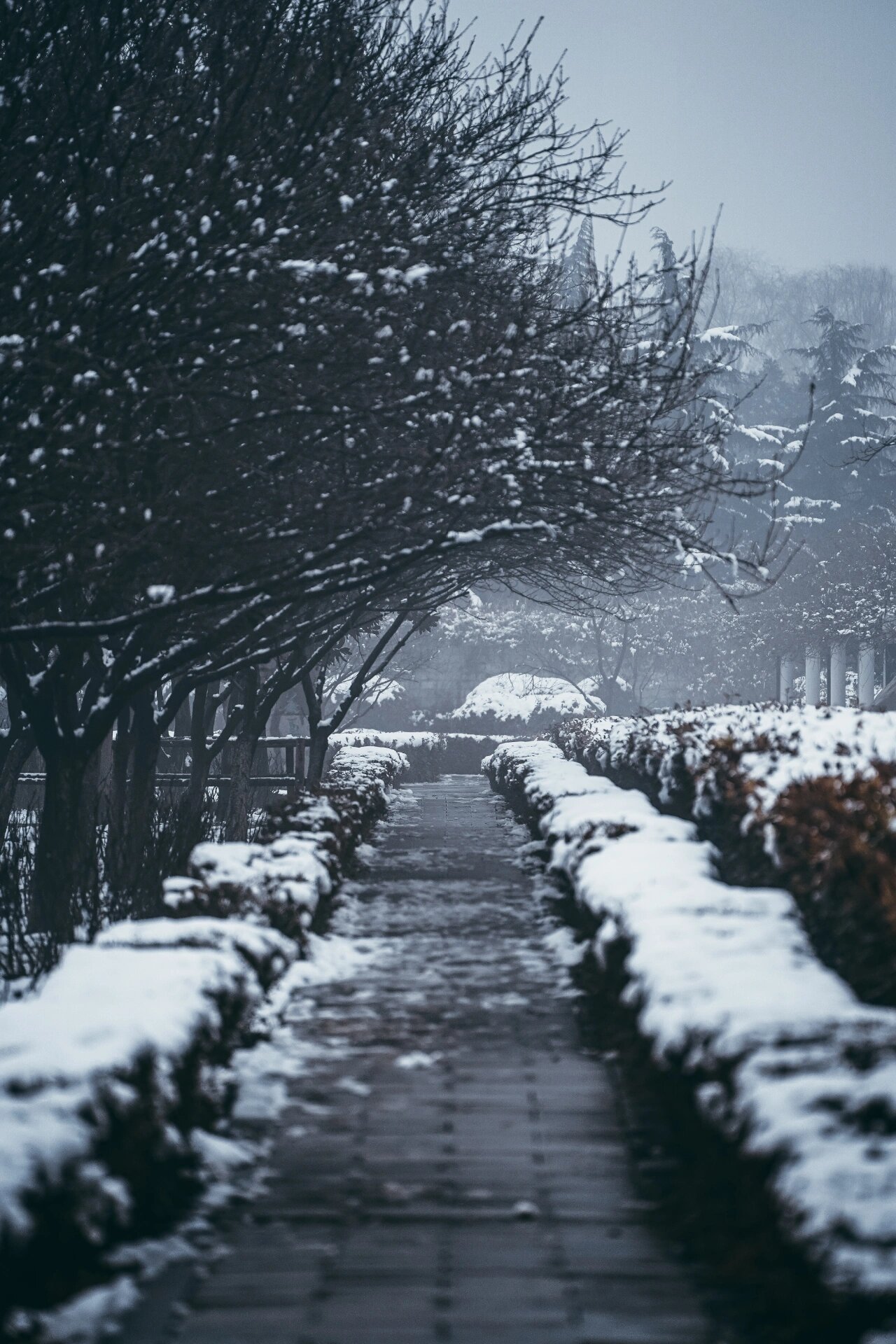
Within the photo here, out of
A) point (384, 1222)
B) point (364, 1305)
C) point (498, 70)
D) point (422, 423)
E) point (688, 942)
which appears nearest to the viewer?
point (364, 1305)

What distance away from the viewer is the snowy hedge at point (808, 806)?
5477 millimetres

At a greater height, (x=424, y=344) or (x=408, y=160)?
(x=408, y=160)

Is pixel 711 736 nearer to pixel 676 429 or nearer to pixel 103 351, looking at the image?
pixel 676 429

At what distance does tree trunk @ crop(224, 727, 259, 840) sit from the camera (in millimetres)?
14945

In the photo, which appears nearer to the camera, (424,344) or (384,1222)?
(384,1222)

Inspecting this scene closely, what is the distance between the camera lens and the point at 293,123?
898 centimetres

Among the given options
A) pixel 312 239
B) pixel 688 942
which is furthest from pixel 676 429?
pixel 688 942

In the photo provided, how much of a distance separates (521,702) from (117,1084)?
115 feet

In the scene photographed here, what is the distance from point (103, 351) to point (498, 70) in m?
4.41

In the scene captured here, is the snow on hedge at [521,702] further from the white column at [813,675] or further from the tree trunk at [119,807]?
the tree trunk at [119,807]

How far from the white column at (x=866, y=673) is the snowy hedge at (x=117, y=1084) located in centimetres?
3588

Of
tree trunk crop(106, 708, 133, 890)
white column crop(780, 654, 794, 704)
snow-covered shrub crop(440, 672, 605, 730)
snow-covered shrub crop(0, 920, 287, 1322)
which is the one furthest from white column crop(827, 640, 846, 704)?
snow-covered shrub crop(0, 920, 287, 1322)

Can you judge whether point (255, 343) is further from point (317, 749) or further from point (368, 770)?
point (317, 749)

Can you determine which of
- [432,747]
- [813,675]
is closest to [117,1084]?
[432,747]
